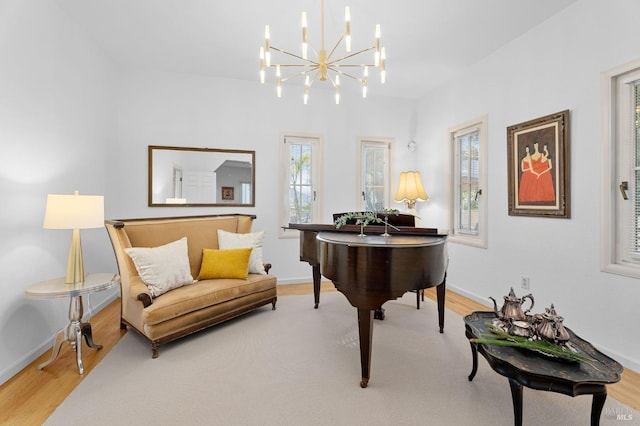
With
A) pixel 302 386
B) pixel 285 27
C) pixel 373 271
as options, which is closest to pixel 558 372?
pixel 373 271

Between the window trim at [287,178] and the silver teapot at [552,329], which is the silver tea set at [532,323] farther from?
the window trim at [287,178]

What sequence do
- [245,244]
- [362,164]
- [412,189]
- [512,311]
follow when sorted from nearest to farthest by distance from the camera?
[512,311]
[245,244]
[412,189]
[362,164]

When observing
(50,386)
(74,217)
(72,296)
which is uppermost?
(74,217)

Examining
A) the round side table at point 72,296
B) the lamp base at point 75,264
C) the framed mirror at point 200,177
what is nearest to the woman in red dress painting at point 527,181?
the framed mirror at point 200,177

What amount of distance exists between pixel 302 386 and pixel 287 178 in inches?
117

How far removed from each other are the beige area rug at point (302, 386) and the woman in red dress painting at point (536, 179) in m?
1.51

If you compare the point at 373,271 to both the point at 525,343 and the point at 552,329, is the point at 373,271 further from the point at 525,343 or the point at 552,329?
the point at 552,329

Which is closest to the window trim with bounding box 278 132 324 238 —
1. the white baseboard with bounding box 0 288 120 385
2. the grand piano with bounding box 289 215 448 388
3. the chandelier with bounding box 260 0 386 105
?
the chandelier with bounding box 260 0 386 105

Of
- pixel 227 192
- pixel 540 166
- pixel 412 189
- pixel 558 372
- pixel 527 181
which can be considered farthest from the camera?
pixel 412 189

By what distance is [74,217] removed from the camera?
2.13 meters

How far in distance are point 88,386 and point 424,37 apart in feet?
13.4

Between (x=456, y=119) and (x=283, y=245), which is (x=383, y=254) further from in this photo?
(x=456, y=119)

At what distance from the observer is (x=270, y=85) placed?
422 centimetres

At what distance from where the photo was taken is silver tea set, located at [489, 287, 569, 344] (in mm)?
1445
